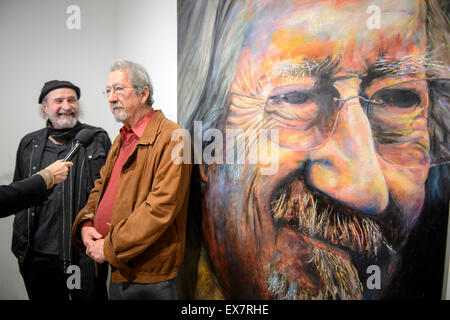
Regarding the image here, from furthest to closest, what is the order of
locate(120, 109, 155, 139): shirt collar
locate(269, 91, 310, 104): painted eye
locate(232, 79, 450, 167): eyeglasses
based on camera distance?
locate(120, 109, 155, 139): shirt collar → locate(269, 91, 310, 104): painted eye → locate(232, 79, 450, 167): eyeglasses

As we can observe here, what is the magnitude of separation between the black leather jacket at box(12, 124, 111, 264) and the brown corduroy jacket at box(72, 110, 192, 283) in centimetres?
59

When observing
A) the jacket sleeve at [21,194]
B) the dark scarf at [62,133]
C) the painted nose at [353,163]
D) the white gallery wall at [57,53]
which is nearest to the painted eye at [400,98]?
the painted nose at [353,163]

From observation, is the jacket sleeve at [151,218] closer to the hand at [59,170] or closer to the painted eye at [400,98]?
the hand at [59,170]

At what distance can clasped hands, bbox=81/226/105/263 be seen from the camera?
1.62 m

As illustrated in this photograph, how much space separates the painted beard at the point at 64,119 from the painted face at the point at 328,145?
1159mm

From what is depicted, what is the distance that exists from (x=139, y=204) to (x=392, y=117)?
1237mm

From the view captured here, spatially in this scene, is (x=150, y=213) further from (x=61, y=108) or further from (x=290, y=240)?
(x=61, y=108)

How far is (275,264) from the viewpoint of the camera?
62.2 inches

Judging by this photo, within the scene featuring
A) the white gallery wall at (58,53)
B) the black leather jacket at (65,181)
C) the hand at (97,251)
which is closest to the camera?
the hand at (97,251)

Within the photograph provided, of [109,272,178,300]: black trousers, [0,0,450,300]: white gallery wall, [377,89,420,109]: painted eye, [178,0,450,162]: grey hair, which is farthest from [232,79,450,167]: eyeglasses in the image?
[0,0,450,300]: white gallery wall

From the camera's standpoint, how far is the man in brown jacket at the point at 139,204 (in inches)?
59.1

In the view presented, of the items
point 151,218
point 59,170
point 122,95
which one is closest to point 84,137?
point 59,170

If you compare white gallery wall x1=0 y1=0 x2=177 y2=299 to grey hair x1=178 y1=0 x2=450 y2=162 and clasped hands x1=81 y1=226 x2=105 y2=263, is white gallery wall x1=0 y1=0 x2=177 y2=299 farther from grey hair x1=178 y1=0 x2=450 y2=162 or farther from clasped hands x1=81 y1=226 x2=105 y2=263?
clasped hands x1=81 y1=226 x2=105 y2=263

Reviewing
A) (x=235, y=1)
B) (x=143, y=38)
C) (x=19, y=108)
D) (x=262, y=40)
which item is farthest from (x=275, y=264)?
(x=19, y=108)
